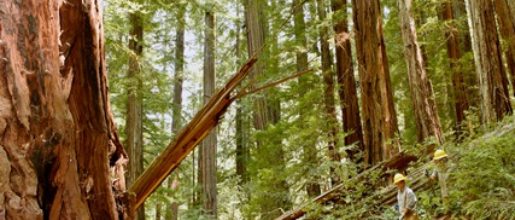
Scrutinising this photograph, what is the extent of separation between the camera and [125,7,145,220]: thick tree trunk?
11.7m

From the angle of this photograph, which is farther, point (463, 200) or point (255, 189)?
point (255, 189)

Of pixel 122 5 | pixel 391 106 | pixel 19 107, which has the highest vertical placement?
pixel 122 5

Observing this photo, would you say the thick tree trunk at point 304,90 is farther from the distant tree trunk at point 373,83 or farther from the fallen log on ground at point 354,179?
the fallen log on ground at point 354,179

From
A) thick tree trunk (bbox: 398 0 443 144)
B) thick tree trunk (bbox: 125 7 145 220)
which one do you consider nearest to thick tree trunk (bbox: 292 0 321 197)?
thick tree trunk (bbox: 398 0 443 144)

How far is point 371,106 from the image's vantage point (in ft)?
29.9

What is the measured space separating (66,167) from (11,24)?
17.7 inches

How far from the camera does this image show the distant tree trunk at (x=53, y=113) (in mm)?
1378

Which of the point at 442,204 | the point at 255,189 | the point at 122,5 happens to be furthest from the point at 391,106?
the point at 122,5

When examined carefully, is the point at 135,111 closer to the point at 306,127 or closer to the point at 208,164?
the point at 208,164

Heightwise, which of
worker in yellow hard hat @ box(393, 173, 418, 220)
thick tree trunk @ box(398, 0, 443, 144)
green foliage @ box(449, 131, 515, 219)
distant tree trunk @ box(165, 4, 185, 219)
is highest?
distant tree trunk @ box(165, 4, 185, 219)

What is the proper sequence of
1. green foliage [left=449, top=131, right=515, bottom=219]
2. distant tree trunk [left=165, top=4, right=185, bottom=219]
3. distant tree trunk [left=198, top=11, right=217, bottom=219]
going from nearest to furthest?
green foliage [left=449, top=131, right=515, bottom=219]
distant tree trunk [left=198, top=11, right=217, bottom=219]
distant tree trunk [left=165, top=4, right=185, bottom=219]

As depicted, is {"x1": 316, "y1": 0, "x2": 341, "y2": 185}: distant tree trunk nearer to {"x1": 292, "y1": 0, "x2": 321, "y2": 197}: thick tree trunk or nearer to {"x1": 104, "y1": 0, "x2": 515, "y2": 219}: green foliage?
{"x1": 104, "y1": 0, "x2": 515, "y2": 219}: green foliage

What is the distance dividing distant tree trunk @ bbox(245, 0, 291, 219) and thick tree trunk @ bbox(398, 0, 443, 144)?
3.74 metres

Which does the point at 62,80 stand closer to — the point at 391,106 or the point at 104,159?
the point at 104,159
